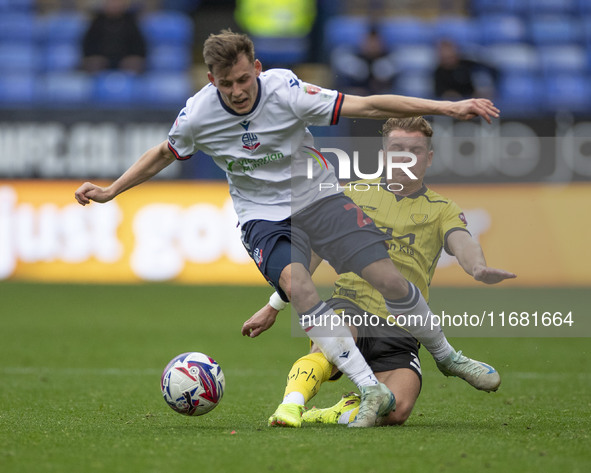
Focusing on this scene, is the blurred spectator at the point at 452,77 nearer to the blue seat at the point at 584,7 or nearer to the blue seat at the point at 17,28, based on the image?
the blue seat at the point at 584,7

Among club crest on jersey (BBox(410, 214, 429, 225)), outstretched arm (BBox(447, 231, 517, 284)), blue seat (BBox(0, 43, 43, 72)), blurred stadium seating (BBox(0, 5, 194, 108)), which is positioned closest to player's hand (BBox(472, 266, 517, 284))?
outstretched arm (BBox(447, 231, 517, 284))

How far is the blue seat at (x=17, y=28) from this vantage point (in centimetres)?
1559

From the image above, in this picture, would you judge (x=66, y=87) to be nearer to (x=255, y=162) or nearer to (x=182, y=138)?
(x=182, y=138)

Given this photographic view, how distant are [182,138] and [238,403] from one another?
1.71m

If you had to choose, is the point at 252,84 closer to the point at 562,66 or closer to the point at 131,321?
the point at 131,321

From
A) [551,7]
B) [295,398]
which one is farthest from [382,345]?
[551,7]

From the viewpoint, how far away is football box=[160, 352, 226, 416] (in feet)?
15.8

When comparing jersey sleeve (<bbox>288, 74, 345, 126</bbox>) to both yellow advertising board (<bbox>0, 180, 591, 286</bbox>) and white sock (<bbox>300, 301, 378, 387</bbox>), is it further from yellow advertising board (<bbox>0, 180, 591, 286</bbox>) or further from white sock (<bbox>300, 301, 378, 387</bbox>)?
yellow advertising board (<bbox>0, 180, 591, 286</bbox>)

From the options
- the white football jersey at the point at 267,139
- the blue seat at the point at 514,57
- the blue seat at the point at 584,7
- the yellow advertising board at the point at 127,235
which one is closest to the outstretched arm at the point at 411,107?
the white football jersey at the point at 267,139

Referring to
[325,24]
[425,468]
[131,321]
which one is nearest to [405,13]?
[325,24]

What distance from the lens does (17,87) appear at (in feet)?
47.8

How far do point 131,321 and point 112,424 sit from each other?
5380 millimetres

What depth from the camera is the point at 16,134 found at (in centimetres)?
1285

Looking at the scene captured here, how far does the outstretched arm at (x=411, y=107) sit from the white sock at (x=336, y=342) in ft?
3.10
